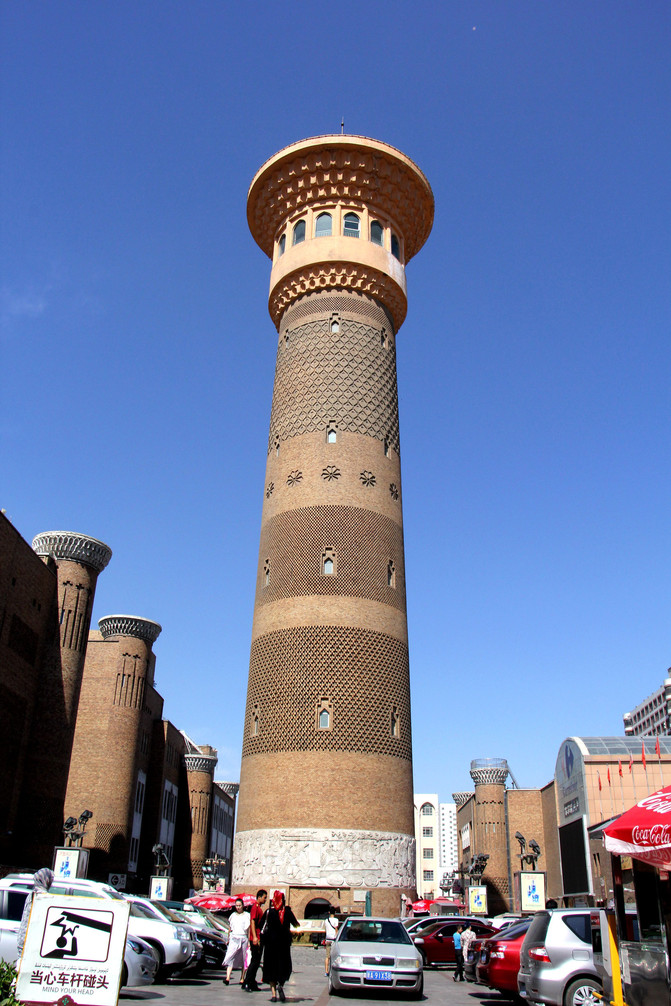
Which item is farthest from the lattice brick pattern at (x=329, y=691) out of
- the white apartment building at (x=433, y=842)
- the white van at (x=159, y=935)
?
the white apartment building at (x=433, y=842)

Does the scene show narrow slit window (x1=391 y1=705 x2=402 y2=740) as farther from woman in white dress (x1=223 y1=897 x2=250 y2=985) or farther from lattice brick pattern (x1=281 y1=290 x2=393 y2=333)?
lattice brick pattern (x1=281 y1=290 x2=393 y2=333)

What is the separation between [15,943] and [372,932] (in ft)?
16.9

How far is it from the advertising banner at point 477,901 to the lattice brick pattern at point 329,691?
825 cm

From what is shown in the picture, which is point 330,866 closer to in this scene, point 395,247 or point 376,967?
point 376,967

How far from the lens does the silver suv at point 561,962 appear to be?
9.91 m

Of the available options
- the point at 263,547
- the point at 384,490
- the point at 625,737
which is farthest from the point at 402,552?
the point at 625,737

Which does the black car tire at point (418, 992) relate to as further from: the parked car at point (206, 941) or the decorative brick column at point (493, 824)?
the decorative brick column at point (493, 824)

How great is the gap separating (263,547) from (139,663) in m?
21.3

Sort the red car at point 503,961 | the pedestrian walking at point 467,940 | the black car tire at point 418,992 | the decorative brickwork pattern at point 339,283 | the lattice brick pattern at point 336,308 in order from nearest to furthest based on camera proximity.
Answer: the black car tire at point 418,992
the red car at point 503,961
the pedestrian walking at point 467,940
the lattice brick pattern at point 336,308
the decorative brickwork pattern at point 339,283

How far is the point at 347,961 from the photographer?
12055 millimetres

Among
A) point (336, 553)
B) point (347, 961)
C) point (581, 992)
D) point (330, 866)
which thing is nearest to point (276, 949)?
point (347, 961)

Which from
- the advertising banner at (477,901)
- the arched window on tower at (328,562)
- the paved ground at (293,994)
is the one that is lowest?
the paved ground at (293,994)

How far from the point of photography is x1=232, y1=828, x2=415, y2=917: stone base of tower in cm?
2273

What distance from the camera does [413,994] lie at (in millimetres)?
12125
